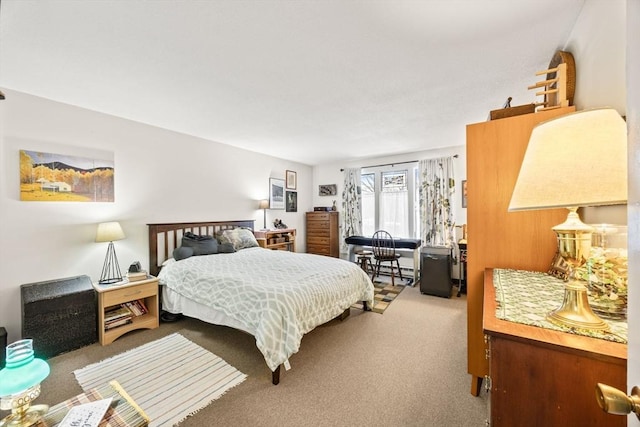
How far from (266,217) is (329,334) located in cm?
297

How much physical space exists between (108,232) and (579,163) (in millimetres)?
3691

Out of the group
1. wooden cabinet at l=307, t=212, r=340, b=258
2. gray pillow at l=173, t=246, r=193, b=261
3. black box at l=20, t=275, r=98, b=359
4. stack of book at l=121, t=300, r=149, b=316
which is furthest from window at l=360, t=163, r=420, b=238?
black box at l=20, t=275, r=98, b=359

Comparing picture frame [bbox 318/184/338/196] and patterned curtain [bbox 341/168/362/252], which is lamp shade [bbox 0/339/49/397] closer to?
patterned curtain [bbox 341/168/362/252]

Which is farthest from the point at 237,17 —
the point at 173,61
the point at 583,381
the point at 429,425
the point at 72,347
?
the point at 72,347

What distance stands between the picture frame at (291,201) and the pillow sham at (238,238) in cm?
159

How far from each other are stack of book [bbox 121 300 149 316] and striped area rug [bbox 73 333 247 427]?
0.56 meters

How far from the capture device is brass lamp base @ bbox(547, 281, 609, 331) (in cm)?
82

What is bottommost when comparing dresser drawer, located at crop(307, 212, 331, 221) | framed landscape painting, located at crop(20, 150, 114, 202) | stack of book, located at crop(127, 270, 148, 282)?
stack of book, located at crop(127, 270, 148, 282)

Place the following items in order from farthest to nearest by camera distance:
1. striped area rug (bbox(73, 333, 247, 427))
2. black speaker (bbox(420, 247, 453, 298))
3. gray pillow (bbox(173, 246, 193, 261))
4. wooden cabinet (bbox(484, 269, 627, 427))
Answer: black speaker (bbox(420, 247, 453, 298))
gray pillow (bbox(173, 246, 193, 261))
striped area rug (bbox(73, 333, 247, 427))
wooden cabinet (bbox(484, 269, 627, 427))

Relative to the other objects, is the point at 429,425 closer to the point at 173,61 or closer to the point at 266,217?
the point at 173,61

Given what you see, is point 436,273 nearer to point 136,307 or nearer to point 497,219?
point 497,219

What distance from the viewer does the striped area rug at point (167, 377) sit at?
1.69 m

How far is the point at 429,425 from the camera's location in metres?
1.53

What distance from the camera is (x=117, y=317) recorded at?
2.64 meters
